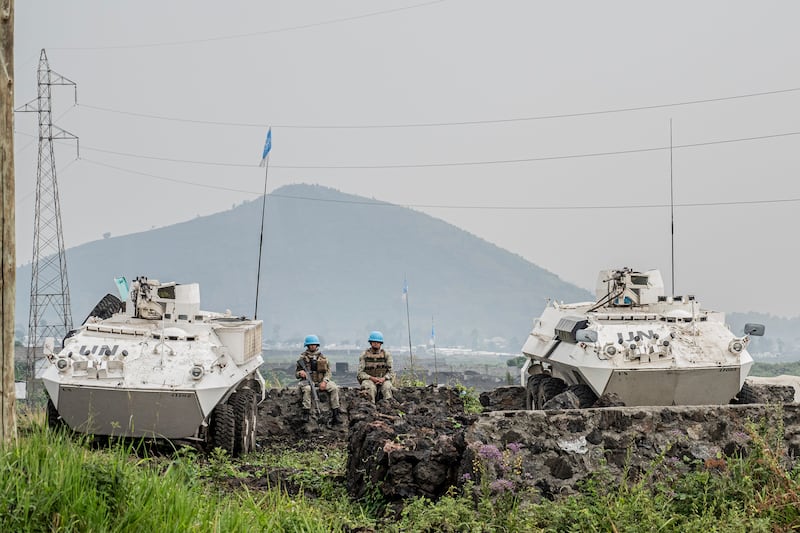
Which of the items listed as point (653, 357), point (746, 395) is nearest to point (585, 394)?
point (653, 357)

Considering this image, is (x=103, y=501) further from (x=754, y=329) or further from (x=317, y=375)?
(x=754, y=329)

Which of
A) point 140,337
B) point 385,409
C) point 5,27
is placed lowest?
point 385,409

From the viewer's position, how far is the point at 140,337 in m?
14.0

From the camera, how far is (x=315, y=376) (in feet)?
56.3

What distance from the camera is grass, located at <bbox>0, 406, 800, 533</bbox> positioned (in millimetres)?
6762

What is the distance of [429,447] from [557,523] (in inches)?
73.8

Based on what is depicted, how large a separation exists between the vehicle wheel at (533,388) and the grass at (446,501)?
26.2 ft

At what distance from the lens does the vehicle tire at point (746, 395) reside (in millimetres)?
15102

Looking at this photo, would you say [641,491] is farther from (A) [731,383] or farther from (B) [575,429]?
(A) [731,383]

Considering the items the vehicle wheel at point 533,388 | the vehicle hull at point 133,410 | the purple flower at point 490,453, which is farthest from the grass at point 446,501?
the vehicle wheel at point 533,388

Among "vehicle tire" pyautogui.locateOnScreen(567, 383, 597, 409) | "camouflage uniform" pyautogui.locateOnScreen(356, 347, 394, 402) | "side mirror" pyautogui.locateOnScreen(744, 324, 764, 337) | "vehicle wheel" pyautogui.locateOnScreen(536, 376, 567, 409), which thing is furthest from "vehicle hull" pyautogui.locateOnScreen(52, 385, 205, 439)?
"side mirror" pyautogui.locateOnScreen(744, 324, 764, 337)

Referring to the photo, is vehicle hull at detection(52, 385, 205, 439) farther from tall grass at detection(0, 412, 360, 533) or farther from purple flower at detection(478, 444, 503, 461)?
purple flower at detection(478, 444, 503, 461)

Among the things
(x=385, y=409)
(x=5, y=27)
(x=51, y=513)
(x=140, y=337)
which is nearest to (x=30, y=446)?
(x=51, y=513)

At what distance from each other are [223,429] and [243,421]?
532mm
